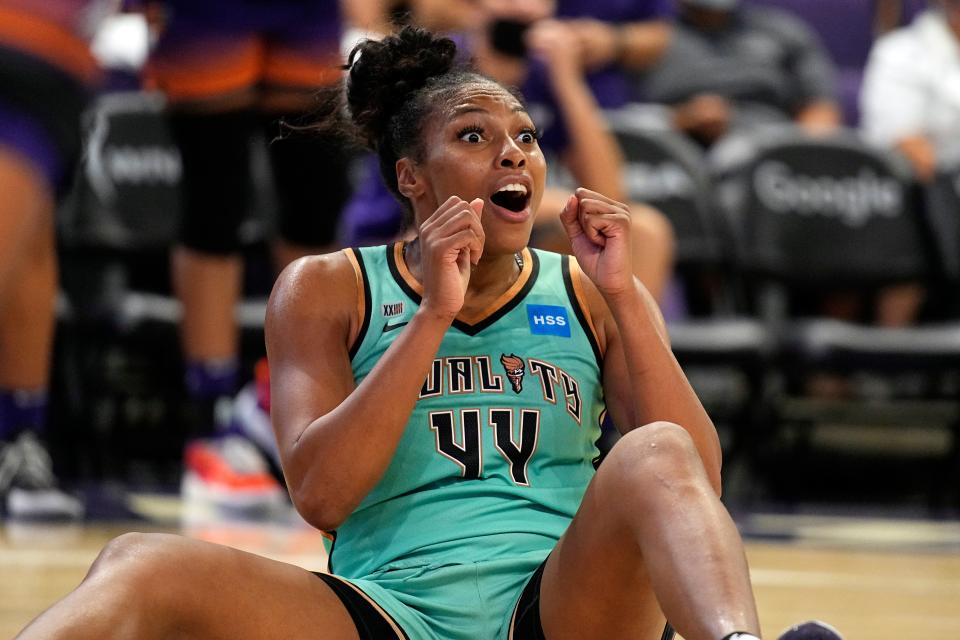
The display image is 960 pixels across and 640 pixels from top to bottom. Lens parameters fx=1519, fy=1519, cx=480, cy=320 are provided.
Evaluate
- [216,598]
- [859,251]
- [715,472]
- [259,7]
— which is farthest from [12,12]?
[859,251]

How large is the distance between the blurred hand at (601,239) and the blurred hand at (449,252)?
0.16 meters

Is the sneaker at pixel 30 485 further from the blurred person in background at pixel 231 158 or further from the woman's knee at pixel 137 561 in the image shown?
the woman's knee at pixel 137 561

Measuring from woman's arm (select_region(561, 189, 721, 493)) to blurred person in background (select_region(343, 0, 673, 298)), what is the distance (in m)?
1.94

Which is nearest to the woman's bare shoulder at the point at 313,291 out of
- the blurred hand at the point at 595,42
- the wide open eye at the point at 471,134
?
the wide open eye at the point at 471,134

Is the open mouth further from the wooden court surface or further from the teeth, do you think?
the wooden court surface

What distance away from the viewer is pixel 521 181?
7.09 feet

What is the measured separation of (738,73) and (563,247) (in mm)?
2622

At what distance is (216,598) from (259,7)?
270cm

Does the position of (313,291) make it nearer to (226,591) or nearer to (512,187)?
(512,187)

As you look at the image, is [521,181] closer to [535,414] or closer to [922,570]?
[535,414]

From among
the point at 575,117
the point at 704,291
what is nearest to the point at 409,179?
the point at 575,117

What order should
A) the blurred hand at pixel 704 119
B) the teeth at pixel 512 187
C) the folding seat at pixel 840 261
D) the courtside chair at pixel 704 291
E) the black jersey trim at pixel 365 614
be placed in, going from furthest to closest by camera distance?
the blurred hand at pixel 704 119 < the folding seat at pixel 840 261 < the courtside chair at pixel 704 291 < the teeth at pixel 512 187 < the black jersey trim at pixel 365 614

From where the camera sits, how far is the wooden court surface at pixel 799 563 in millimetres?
3061

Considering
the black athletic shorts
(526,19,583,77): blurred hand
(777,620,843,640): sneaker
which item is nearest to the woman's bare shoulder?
the black athletic shorts
